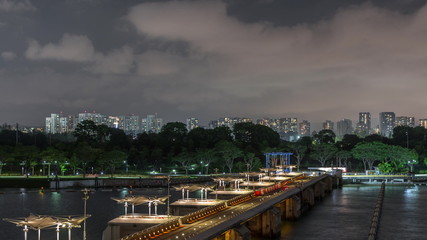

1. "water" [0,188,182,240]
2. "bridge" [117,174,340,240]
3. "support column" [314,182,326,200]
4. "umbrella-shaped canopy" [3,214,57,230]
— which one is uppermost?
"umbrella-shaped canopy" [3,214,57,230]

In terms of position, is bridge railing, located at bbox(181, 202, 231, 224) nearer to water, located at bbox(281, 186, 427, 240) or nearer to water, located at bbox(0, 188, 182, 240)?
water, located at bbox(281, 186, 427, 240)

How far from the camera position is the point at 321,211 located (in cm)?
9175

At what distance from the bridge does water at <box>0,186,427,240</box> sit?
3718mm

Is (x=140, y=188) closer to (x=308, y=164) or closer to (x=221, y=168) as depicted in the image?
(x=221, y=168)

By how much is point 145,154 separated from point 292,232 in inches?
4172

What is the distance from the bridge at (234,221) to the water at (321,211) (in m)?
3.72

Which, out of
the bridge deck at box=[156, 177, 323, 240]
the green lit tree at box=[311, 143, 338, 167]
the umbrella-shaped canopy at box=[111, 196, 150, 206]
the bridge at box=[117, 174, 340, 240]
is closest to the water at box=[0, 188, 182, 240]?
the umbrella-shaped canopy at box=[111, 196, 150, 206]

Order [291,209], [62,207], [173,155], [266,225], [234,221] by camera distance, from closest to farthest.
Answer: [234,221] → [266,225] → [291,209] → [62,207] → [173,155]

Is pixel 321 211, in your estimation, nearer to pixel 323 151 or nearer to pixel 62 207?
pixel 62 207

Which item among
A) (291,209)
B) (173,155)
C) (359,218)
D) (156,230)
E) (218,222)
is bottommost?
(359,218)

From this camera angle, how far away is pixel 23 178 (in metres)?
138

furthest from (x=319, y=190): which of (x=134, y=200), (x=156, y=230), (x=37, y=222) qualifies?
(x=37, y=222)

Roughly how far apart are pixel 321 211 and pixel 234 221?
48.8 meters

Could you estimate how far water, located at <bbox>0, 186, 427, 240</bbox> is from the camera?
6769 cm
